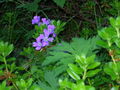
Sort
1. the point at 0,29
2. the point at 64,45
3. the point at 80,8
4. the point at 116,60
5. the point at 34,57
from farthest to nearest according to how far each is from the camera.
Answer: the point at 0,29, the point at 80,8, the point at 34,57, the point at 64,45, the point at 116,60

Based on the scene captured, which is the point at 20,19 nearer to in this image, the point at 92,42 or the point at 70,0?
the point at 70,0

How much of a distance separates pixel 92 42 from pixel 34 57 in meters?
0.48

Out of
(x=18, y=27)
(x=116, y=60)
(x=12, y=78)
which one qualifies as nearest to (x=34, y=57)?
(x=12, y=78)

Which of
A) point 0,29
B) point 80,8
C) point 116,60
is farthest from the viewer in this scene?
point 0,29

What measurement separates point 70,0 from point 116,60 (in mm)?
2438

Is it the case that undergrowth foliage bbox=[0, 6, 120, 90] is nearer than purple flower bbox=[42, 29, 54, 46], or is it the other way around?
undergrowth foliage bbox=[0, 6, 120, 90]

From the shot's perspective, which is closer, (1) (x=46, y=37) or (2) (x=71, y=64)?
(2) (x=71, y=64)

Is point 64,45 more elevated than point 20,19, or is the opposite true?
point 64,45

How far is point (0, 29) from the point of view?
138 inches

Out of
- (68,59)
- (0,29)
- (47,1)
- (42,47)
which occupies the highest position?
(68,59)

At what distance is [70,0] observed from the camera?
11.0 feet

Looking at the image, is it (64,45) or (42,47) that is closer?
(64,45)

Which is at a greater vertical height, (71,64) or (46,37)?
(71,64)

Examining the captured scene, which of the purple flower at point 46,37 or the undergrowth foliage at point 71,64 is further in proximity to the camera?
the purple flower at point 46,37
